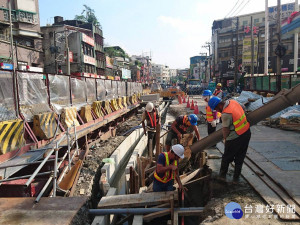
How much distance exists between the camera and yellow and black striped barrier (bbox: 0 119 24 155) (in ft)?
19.5

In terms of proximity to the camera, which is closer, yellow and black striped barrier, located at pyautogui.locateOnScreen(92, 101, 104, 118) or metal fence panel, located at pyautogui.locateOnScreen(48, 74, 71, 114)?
metal fence panel, located at pyautogui.locateOnScreen(48, 74, 71, 114)

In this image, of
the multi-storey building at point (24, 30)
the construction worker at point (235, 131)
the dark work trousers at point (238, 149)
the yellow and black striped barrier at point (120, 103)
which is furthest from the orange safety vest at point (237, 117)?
the multi-storey building at point (24, 30)

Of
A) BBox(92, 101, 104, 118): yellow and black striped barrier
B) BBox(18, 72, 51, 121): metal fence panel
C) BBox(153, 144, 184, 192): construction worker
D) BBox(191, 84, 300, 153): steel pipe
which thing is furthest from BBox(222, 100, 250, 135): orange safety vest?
BBox(92, 101, 104, 118): yellow and black striped barrier

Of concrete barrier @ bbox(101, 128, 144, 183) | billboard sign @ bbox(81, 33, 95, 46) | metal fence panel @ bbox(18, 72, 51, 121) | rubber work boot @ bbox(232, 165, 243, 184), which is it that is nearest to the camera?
rubber work boot @ bbox(232, 165, 243, 184)

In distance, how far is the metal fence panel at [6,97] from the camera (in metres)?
6.38

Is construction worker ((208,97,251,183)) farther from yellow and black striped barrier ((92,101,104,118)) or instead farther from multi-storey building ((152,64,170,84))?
multi-storey building ((152,64,170,84))

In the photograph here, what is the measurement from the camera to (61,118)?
902 centimetres

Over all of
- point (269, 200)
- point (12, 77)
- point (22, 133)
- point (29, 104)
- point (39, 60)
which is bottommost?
point (269, 200)

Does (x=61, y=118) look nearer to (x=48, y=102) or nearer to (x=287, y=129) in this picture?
(x=48, y=102)

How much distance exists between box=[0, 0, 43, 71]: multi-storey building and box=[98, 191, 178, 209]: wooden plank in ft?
88.8

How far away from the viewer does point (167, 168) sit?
4395mm

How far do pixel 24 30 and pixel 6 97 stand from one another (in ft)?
94.1

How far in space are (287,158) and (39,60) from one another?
33030 millimetres

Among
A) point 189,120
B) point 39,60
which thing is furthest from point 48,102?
point 39,60
